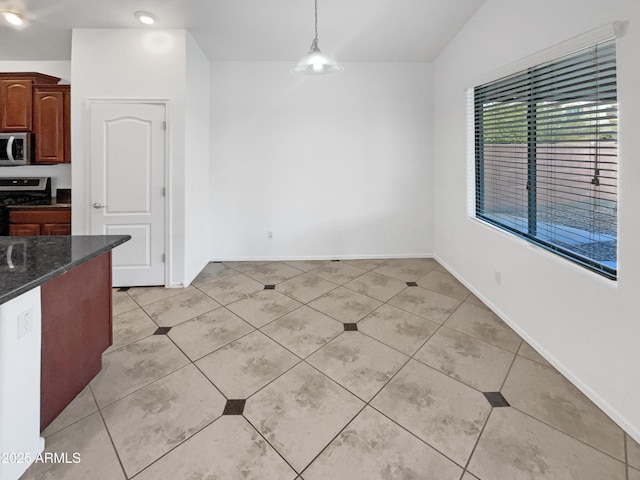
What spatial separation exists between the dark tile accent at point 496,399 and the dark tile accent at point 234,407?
54.5 inches

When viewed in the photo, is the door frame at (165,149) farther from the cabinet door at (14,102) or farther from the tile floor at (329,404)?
the cabinet door at (14,102)

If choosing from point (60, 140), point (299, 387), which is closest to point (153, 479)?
point (299, 387)

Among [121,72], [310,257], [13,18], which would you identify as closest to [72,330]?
[121,72]

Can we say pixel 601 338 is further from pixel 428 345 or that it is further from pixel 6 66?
pixel 6 66

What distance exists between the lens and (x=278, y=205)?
4.55 m

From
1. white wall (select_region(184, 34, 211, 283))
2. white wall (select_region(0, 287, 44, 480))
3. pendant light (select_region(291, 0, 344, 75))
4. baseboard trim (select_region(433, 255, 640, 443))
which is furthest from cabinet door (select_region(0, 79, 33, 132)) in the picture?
baseboard trim (select_region(433, 255, 640, 443))

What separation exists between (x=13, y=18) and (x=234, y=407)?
165 inches

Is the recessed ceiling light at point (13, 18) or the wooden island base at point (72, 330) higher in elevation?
the recessed ceiling light at point (13, 18)

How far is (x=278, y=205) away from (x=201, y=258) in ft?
4.18

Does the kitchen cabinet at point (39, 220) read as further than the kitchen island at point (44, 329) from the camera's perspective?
Yes

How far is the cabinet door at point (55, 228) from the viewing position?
3.61 m

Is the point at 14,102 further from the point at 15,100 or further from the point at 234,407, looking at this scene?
the point at 234,407

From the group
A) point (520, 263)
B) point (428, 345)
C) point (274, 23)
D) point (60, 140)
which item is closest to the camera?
point (428, 345)

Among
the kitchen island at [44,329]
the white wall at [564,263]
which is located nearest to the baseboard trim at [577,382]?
the white wall at [564,263]
